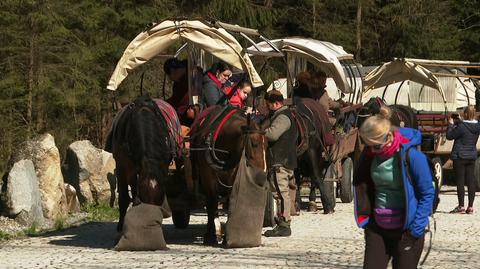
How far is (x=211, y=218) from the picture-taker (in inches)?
588

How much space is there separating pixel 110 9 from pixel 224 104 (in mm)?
19975

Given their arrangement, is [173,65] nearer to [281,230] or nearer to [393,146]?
[281,230]

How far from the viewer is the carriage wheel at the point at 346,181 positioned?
22469 millimetres

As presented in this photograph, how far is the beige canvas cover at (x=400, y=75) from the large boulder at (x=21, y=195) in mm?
10935

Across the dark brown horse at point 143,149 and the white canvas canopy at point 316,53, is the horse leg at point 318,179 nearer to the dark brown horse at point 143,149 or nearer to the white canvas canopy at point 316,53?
the white canvas canopy at point 316,53

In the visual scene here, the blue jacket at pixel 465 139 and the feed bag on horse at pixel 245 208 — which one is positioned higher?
the blue jacket at pixel 465 139

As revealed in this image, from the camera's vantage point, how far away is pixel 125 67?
15.8 m

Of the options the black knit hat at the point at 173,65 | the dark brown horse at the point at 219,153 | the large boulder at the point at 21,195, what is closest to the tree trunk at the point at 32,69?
the large boulder at the point at 21,195

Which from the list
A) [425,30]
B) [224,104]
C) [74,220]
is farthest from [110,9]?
[224,104]

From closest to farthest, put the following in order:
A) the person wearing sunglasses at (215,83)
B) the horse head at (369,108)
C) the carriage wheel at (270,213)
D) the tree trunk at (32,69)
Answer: the person wearing sunglasses at (215,83)
the carriage wheel at (270,213)
the horse head at (369,108)
the tree trunk at (32,69)

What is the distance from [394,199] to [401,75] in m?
18.8

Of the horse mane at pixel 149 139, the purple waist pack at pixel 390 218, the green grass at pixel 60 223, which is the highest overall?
the horse mane at pixel 149 139

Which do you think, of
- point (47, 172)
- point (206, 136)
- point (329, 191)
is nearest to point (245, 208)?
point (206, 136)

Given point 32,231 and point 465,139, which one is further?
point 465,139
